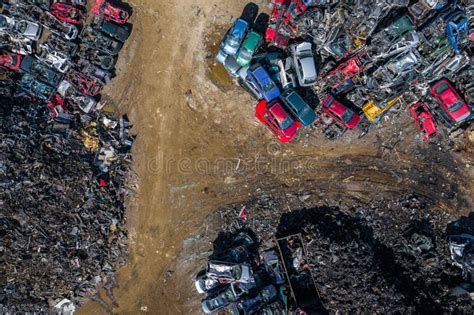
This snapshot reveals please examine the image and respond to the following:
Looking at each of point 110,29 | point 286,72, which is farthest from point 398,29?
point 110,29

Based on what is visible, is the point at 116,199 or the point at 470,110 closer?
the point at 470,110

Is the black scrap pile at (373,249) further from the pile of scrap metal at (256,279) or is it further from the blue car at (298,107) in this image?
the blue car at (298,107)

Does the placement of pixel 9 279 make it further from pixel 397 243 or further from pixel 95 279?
pixel 397 243

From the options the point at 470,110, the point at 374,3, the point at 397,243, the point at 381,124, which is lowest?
the point at 397,243

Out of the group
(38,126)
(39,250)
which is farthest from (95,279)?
(38,126)

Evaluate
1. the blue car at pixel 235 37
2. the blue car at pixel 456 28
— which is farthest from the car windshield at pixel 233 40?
the blue car at pixel 456 28

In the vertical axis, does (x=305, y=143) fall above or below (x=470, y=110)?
below

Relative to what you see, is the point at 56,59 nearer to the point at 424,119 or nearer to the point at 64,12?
the point at 64,12
